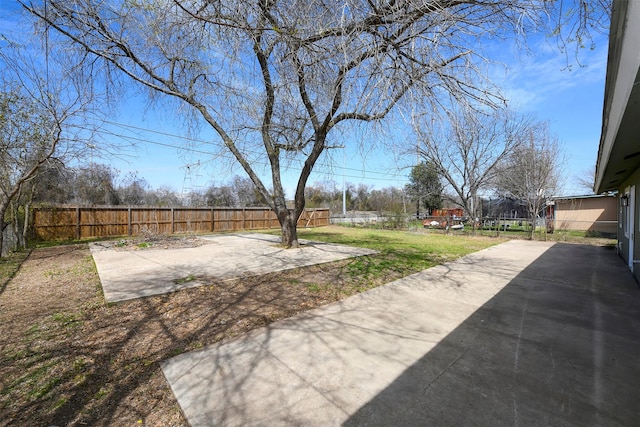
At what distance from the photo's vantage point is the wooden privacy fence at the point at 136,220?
12289 mm

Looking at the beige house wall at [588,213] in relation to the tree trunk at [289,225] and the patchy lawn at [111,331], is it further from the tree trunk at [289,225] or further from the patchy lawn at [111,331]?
the patchy lawn at [111,331]

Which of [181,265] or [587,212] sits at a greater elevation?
[587,212]

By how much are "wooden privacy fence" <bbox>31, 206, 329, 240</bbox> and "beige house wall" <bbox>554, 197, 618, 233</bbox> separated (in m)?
18.6

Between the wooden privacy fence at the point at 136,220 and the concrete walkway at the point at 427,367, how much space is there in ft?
34.4

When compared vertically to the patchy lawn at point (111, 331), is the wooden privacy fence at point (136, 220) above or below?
above

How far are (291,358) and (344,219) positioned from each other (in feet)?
76.1

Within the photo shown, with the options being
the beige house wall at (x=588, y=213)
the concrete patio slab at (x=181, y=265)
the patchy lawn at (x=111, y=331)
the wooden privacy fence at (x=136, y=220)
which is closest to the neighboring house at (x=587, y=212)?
the beige house wall at (x=588, y=213)

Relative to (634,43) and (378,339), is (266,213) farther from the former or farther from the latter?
(634,43)

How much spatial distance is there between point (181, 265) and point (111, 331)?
3.74 m

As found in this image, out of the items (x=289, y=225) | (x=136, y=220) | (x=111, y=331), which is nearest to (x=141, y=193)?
(x=136, y=220)

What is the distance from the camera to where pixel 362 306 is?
162 inches

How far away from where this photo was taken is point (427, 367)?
8.24 feet

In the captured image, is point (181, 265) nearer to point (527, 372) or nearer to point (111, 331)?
point (111, 331)

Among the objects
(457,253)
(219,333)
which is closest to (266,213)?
(457,253)
